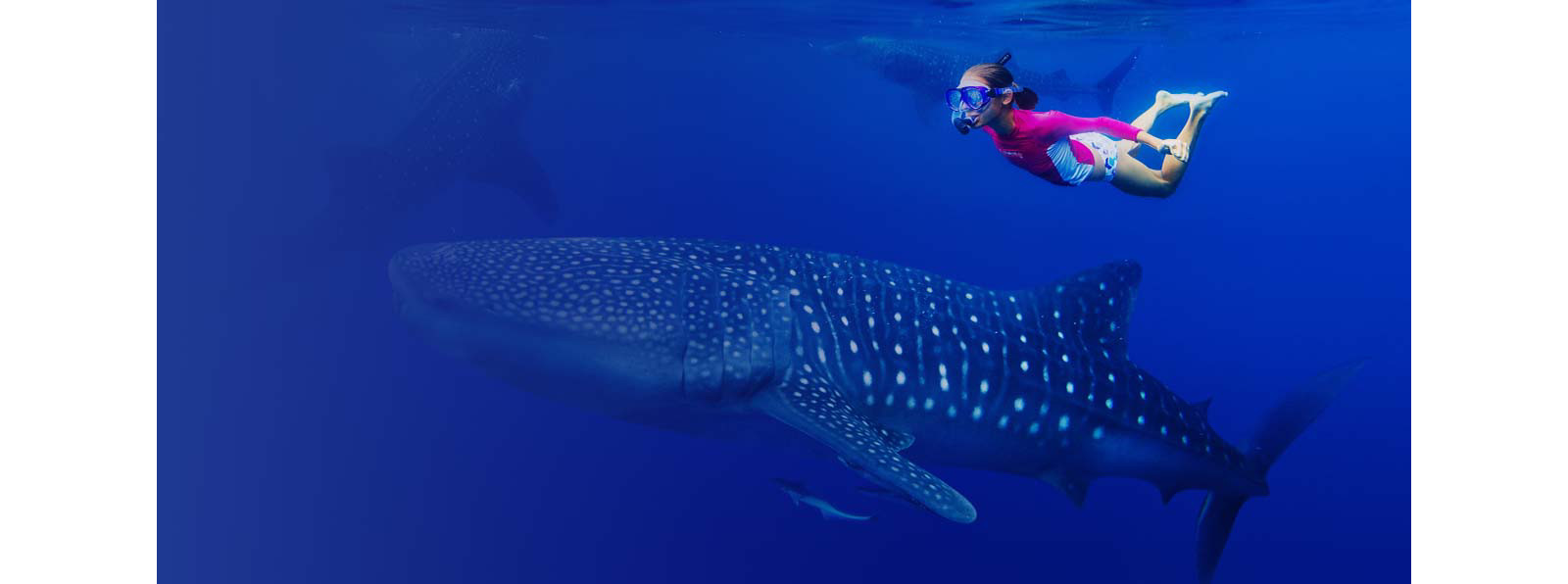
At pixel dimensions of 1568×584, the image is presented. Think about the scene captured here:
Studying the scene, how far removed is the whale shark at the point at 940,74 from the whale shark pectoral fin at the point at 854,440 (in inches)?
328

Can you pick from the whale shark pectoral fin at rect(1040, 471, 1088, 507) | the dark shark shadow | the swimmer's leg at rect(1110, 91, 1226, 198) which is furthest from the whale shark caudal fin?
the dark shark shadow

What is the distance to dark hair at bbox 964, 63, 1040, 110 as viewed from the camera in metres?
4.01

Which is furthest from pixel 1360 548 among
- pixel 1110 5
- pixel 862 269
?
pixel 862 269

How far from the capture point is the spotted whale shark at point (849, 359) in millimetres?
4203

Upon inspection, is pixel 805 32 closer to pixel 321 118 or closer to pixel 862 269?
pixel 321 118

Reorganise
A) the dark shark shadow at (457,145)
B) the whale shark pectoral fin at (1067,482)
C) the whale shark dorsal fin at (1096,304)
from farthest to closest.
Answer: the dark shark shadow at (457,145), the whale shark dorsal fin at (1096,304), the whale shark pectoral fin at (1067,482)

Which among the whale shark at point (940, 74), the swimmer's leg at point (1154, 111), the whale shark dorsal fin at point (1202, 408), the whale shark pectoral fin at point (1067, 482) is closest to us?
the swimmer's leg at point (1154, 111)

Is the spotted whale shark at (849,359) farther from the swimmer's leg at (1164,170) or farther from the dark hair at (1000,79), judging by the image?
the dark hair at (1000,79)

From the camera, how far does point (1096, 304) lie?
5.21 meters

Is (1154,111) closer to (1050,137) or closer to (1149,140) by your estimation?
(1149,140)

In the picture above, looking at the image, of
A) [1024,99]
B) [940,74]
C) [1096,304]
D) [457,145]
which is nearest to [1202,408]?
[1096,304]

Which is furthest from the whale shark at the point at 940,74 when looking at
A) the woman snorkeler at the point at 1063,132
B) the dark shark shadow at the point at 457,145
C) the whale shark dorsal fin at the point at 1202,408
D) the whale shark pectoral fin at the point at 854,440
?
the whale shark pectoral fin at the point at 854,440

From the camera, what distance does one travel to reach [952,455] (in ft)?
16.1

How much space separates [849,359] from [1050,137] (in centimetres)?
152
